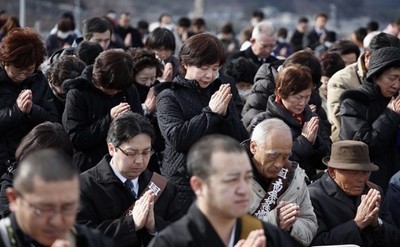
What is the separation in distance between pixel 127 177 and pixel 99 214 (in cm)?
31

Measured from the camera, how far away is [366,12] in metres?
46.7

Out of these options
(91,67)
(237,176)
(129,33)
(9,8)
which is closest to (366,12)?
(9,8)

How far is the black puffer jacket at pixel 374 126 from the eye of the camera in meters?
7.91

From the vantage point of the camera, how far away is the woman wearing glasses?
736 cm

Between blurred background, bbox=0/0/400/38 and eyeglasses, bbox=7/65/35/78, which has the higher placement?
eyeglasses, bbox=7/65/35/78

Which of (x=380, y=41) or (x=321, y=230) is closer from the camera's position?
(x=321, y=230)

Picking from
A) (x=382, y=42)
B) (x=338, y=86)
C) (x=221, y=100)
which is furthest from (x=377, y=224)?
(x=382, y=42)

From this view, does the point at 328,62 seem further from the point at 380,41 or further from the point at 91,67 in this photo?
the point at 91,67

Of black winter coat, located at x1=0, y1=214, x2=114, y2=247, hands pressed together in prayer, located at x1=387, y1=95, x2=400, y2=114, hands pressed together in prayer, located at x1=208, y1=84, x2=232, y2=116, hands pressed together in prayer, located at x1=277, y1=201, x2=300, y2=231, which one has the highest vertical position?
hands pressed together in prayer, located at x1=208, y1=84, x2=232, y2=116

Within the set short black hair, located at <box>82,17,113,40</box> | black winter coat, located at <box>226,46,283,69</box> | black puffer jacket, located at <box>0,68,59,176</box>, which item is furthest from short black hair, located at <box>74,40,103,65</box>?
black winter coat, located at <box>226,46,283,69</box>

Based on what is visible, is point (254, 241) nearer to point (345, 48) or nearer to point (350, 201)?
point (350, 201)

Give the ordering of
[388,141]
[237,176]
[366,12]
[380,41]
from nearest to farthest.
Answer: [237,176], [388,141], [380,41], [366,12]

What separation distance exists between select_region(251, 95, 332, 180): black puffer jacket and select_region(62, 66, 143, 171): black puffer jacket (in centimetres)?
115

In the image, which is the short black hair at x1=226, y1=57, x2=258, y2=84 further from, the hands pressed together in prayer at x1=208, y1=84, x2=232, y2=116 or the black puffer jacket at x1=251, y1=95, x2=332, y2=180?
the hands pressed together in prayer at x1=208, y1=84, x2=232, y2=116
